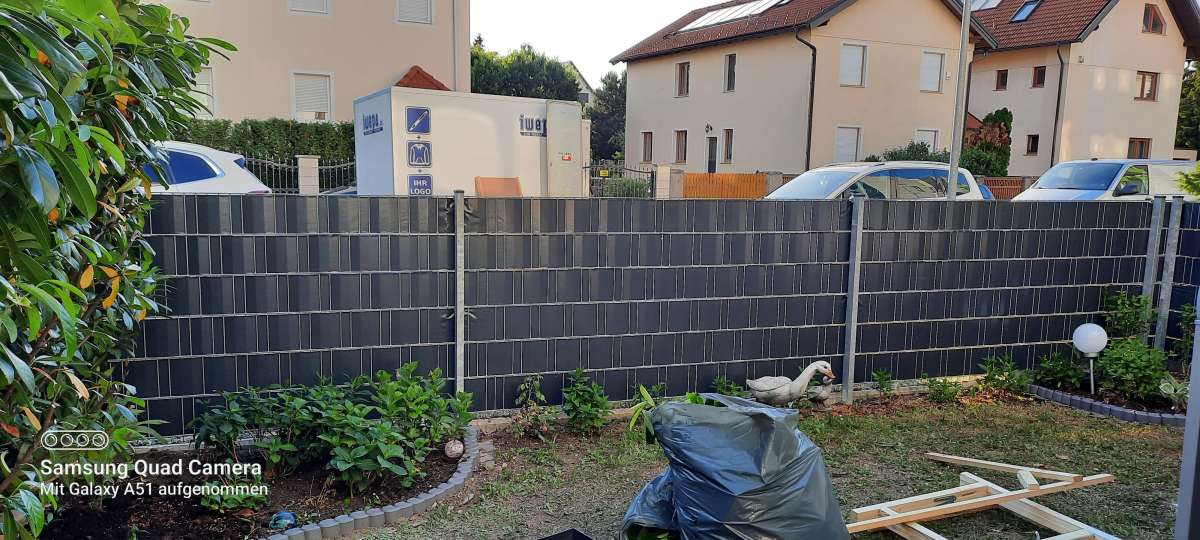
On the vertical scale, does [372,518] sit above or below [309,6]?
below

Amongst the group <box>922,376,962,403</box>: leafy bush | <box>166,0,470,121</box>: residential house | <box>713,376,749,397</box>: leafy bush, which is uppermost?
<box>166,0,470,121</box>: residential house

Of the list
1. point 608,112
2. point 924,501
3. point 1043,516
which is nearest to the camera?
point 1043,516

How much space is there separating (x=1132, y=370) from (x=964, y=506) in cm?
314

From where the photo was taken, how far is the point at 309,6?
1938 cm

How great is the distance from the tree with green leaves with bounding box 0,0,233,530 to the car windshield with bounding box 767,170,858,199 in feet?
25.1

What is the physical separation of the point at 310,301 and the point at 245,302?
0.37 meters

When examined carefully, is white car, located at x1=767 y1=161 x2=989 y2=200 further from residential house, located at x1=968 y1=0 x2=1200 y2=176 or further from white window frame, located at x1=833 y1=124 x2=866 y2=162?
residential house, located at x1=968 y1=0 x2=1200 y2=176

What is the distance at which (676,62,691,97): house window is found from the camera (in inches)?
1148

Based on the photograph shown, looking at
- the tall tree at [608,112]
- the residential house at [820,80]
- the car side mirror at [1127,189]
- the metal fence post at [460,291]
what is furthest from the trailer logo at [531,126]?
the tall tree at [608,112]

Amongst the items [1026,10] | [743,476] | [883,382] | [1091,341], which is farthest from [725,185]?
[743,476]

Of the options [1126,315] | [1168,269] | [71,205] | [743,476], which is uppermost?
[71,205]

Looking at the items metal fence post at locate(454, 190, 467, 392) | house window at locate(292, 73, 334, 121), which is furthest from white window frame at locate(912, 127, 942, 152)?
metal fence post at locate(454, 190, 467, 392)

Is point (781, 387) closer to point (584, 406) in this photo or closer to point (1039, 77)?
point (584, 406)

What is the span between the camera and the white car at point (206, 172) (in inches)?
323
